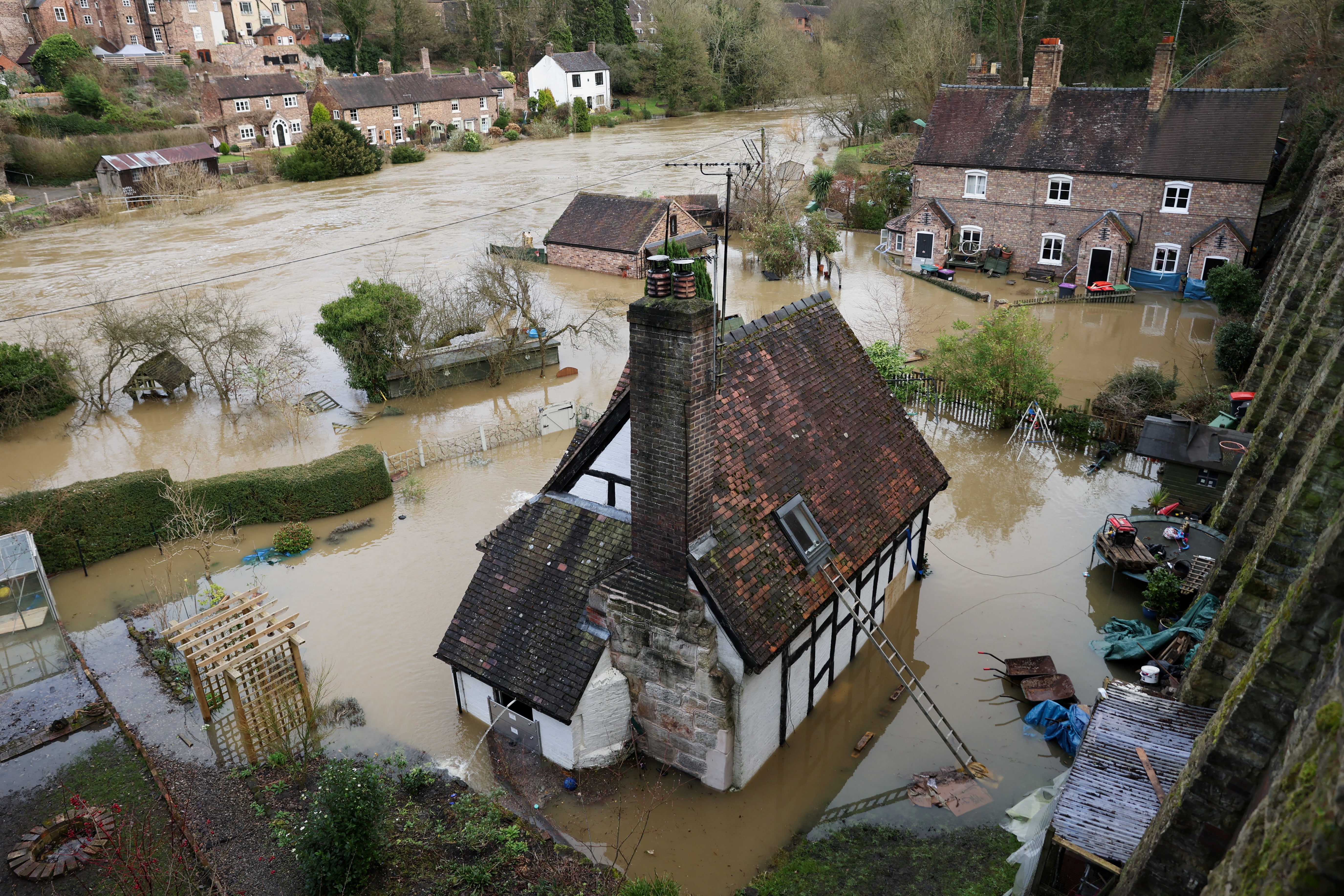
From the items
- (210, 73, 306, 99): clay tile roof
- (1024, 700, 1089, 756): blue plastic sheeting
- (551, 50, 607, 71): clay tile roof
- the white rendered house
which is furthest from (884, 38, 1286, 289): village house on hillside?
(210, 73, 306, 99): clay tile roof

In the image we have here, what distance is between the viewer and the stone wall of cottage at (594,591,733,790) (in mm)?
11375

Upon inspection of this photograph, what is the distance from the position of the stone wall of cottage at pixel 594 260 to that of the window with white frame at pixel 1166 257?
21.8 metres

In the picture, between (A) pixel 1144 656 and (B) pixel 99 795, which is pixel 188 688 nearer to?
(B) pixel 99 795

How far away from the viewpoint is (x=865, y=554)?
13.6 meters

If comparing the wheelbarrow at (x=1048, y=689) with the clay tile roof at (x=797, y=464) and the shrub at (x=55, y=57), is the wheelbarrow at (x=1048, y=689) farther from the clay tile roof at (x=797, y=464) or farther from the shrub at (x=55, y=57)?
the shrub at (x=55, y=57)

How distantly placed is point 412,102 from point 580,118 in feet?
51.3

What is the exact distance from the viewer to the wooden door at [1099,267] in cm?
3566

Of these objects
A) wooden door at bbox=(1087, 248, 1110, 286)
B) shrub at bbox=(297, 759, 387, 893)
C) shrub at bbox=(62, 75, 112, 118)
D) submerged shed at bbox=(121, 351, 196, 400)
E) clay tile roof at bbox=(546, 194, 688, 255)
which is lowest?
shrub at bbox=(297, 759, 387, 893)

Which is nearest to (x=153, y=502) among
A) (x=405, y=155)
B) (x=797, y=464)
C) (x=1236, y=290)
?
(x=797, y=464)

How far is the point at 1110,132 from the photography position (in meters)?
35.5

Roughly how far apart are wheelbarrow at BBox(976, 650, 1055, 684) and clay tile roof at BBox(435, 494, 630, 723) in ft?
23.6

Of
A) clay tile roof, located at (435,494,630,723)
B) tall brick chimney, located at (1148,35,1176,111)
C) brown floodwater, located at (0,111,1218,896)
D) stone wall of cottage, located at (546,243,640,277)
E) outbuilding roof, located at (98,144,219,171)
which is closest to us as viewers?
clay tile roof, located at (435,494,630,723)

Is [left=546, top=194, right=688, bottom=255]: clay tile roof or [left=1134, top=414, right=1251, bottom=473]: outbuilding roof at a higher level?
[left=546, top=194, right=688, bottom=255]: clay tile roof

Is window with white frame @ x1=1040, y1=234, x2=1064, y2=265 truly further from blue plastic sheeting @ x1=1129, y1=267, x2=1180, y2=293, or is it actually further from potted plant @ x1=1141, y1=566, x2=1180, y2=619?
potted plant @ x1=1141, y1=566, x2=1180, y2=619
